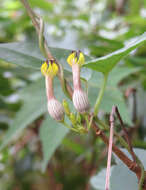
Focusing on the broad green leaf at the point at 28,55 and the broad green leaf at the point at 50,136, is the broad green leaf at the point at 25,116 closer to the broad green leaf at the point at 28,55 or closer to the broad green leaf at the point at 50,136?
the broad green leaf at the point at 50,136

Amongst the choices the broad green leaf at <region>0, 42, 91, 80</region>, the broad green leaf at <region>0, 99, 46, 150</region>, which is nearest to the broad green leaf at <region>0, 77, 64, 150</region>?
the broad green leaf at <region>0, 99, 46, 150</region>

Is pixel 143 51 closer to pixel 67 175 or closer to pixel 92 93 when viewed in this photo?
pixel 92 93

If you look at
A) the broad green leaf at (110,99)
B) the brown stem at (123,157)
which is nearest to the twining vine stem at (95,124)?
the brown stem at (123,157)

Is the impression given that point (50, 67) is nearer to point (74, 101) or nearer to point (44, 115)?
point (74, 101)

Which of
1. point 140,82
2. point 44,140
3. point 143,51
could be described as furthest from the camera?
point 143,51

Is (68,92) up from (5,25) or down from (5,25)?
down

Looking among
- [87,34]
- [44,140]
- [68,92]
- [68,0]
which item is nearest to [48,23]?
[87,34]

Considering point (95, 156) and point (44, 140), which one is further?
point (95, 156)
